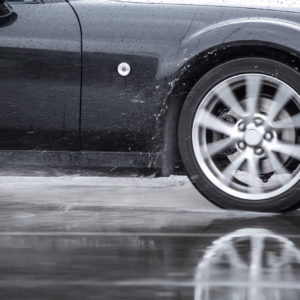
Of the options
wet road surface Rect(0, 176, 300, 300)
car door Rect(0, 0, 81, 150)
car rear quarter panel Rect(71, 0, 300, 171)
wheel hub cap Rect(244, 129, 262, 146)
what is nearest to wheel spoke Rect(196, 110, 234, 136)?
wheel hub cap Rect(244, 129, 262, 146)

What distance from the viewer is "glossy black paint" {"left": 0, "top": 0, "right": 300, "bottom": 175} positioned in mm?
6578

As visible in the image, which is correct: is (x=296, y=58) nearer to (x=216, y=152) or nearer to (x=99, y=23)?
(x=216, y=152)

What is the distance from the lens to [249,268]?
16.4 ft

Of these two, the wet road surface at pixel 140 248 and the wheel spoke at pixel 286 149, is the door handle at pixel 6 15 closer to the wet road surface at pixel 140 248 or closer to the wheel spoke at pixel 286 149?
the wet road surface at pixel 140 248

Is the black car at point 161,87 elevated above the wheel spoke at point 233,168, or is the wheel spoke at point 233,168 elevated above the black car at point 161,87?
the black car at point 161,87

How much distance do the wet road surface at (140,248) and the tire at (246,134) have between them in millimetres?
149

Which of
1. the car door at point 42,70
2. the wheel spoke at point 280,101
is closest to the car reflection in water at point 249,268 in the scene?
the wheel spoke at point 280,101

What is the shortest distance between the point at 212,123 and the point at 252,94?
294mm

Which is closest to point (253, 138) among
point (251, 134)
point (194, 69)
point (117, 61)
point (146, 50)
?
point (251, 134)

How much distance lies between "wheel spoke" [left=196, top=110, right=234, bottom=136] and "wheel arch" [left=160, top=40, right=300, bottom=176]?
14 cm

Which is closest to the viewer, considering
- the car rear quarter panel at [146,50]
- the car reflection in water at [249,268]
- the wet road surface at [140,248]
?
the car reflection in water at [249,268]

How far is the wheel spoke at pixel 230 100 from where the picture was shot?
671 cm

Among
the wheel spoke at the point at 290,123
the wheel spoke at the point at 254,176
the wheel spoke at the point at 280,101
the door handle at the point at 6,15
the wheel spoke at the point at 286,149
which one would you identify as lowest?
the wheel spoke at the point at 254,176

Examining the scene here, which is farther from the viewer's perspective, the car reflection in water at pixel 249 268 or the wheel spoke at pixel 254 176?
the wheel spoke at pixel 254 176
